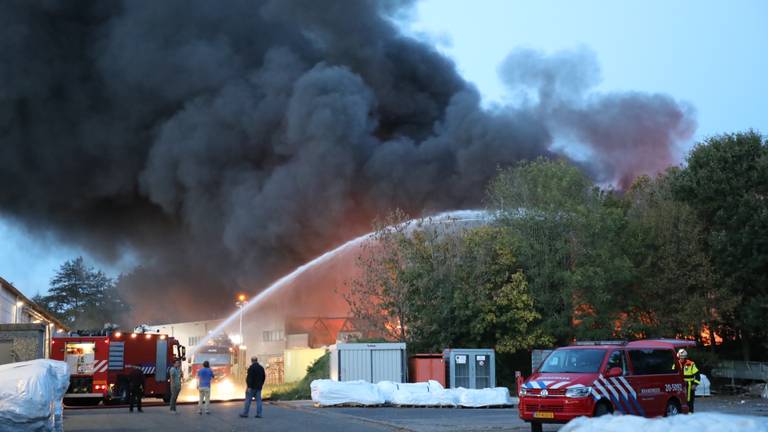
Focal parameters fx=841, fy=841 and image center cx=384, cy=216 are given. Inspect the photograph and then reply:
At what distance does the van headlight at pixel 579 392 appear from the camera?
12367 mm

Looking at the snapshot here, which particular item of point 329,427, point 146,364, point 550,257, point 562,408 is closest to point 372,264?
point 550,257

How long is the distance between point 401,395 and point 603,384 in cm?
874

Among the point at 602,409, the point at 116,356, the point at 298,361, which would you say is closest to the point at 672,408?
the point at 602,409

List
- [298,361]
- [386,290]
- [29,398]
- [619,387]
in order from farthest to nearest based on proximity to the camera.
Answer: [298,361] < [386,290] < [619,387] < [29,398]

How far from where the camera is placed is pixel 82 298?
91312 millimetres

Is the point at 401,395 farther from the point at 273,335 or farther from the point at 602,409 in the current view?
the point at 273,335

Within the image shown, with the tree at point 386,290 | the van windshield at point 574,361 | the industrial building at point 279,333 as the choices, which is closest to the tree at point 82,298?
the industrial building at point 279,333

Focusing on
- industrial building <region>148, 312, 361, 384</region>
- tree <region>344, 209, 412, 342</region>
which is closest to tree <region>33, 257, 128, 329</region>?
industrial building <region>148, 312, 361, 384</region>

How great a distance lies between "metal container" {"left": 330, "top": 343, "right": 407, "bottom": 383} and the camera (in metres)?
24.3

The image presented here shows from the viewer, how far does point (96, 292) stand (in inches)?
3612

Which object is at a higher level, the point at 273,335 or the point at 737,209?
the point at 737,209

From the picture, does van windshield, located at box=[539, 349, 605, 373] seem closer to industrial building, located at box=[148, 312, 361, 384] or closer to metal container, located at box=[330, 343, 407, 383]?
metal container, located at box=[330, 343, 407, 383]

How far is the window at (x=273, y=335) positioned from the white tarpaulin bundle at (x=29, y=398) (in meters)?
32.2

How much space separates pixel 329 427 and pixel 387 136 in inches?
1363
